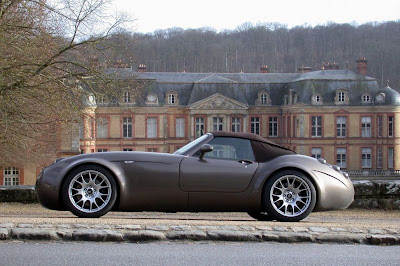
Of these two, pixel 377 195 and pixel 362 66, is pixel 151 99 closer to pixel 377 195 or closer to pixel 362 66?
pixel 362 66

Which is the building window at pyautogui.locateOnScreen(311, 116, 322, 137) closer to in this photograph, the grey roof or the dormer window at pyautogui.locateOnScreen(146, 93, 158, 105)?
the grey roof

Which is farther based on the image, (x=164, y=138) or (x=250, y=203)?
(x=164, y=138)

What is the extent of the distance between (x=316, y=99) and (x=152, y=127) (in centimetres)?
1468

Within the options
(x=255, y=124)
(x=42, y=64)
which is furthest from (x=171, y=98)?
(x=42, y=64)

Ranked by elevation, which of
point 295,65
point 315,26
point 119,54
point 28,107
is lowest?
point 28,107

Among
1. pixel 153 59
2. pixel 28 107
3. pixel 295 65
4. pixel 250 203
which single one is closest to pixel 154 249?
pixel 250 203

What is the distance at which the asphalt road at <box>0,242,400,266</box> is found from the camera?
217 inches

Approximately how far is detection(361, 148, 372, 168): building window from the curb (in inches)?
1989

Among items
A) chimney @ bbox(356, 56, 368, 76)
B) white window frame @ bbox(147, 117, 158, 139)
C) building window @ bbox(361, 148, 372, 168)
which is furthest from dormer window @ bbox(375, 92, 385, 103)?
white window frame @ bbox(147, 117, 158, 139)

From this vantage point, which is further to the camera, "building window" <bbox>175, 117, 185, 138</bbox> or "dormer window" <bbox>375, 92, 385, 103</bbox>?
"building window" <bbox>175, 117, 185, 138</bbox>

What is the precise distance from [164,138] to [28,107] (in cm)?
3796

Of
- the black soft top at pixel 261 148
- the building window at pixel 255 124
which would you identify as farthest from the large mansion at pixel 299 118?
the black soft top at pixel 261 148

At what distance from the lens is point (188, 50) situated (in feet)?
412

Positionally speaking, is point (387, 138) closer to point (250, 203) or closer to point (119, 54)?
point (119, 54)
